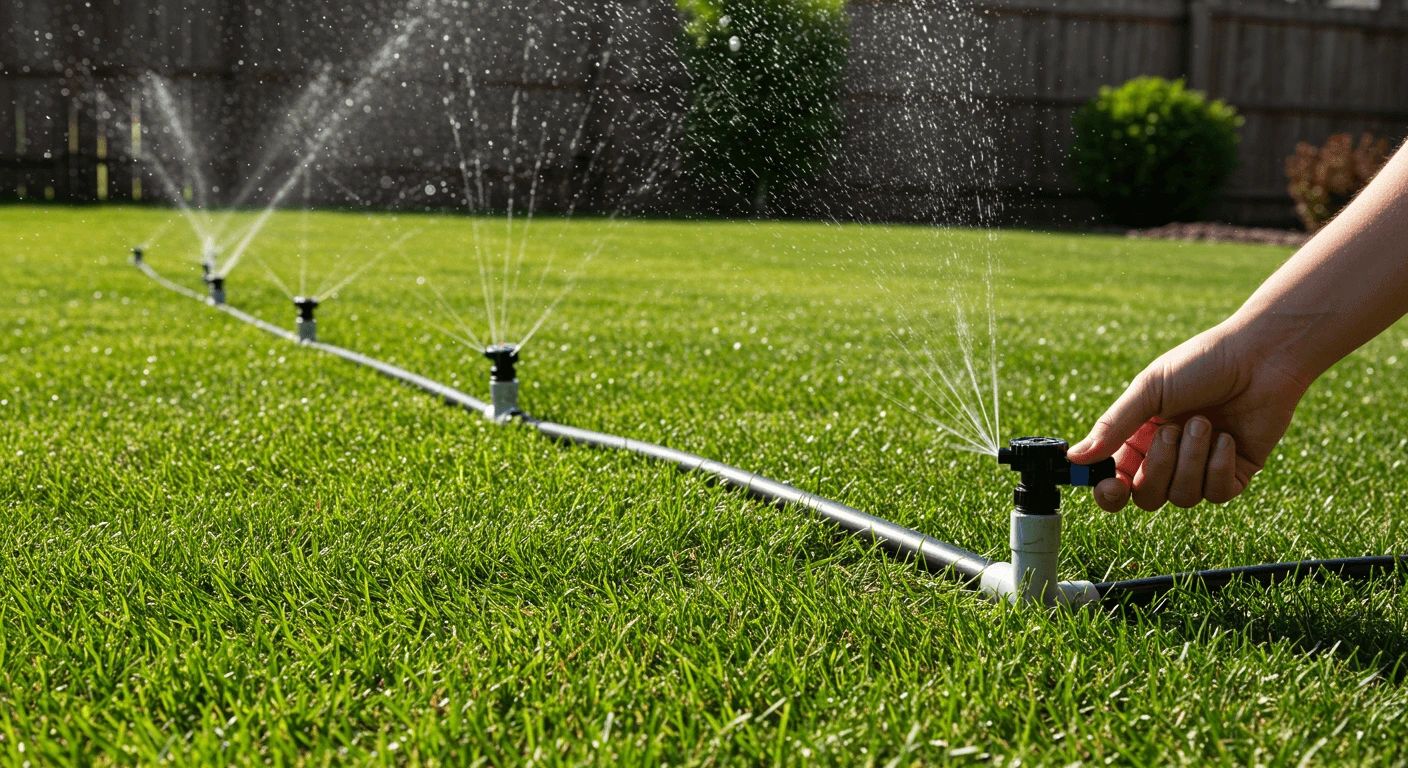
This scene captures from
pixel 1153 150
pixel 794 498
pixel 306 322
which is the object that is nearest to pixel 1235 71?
pixel 1153 150

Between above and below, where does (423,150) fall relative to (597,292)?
above

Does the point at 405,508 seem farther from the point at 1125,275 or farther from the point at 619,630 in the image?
the point at 1125,275

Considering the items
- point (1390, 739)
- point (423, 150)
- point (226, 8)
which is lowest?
point (1390, 739)

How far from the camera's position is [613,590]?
1.48 meters

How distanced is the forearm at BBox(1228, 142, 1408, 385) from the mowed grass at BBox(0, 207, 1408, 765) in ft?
1.09

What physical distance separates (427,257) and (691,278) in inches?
97.1

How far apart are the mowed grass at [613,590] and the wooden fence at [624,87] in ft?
31.3

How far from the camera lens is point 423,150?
14.6 meters

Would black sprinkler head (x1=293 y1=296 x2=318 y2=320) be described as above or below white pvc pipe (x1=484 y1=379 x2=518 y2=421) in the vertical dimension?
above

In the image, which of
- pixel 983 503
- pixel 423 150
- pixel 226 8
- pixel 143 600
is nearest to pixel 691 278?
pixel 983 503

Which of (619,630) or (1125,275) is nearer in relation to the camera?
(619,630)

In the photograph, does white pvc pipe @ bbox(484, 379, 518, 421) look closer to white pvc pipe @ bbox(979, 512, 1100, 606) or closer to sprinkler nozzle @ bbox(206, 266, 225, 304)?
white pvc pipe @ bbox(979, 512, 1100, 606)

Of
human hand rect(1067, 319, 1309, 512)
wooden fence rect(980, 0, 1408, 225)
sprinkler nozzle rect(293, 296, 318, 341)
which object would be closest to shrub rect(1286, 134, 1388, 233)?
wooden fence rect(980, 0, 1408, 225)

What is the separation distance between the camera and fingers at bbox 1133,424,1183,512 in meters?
1.34
